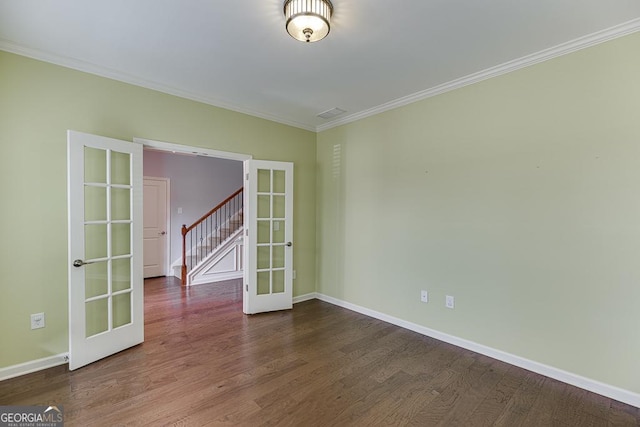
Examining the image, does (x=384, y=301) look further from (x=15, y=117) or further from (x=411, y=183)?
(x=15, y=117)

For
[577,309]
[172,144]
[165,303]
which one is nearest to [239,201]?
[165,303]

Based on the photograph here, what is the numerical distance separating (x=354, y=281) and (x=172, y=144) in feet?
9.68

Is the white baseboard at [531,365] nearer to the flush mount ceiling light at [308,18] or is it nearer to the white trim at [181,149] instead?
the white trim at [181,149]

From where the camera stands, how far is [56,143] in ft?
8.50

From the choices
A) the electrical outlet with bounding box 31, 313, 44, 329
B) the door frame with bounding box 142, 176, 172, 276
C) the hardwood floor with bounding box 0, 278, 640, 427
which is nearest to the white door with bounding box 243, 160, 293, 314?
the hardwood floor with bounding box 0, 278, 640, 427

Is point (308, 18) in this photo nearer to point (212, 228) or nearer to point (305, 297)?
point (305, 297)

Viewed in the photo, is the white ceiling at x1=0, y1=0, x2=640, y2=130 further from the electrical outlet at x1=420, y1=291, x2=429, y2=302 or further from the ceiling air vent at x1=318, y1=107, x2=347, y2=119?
the electrical outlet at x1=420, y1=291, x2=429, y2=302

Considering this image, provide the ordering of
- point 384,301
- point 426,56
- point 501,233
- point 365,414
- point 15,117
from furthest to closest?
point 384,301, point 501,233, point 426,56, point 15,117, point 365,414

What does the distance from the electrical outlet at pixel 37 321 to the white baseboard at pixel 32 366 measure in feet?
0.97

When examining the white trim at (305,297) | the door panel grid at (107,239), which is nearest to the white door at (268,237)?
the white trim at (305,297)

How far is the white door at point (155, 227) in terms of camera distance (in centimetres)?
599

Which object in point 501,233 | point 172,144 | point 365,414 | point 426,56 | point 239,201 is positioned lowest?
point 365,414

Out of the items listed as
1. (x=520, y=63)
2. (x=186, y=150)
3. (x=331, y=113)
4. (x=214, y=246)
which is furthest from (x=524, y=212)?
(x=214, y=246)

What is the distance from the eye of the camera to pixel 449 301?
311 cm
